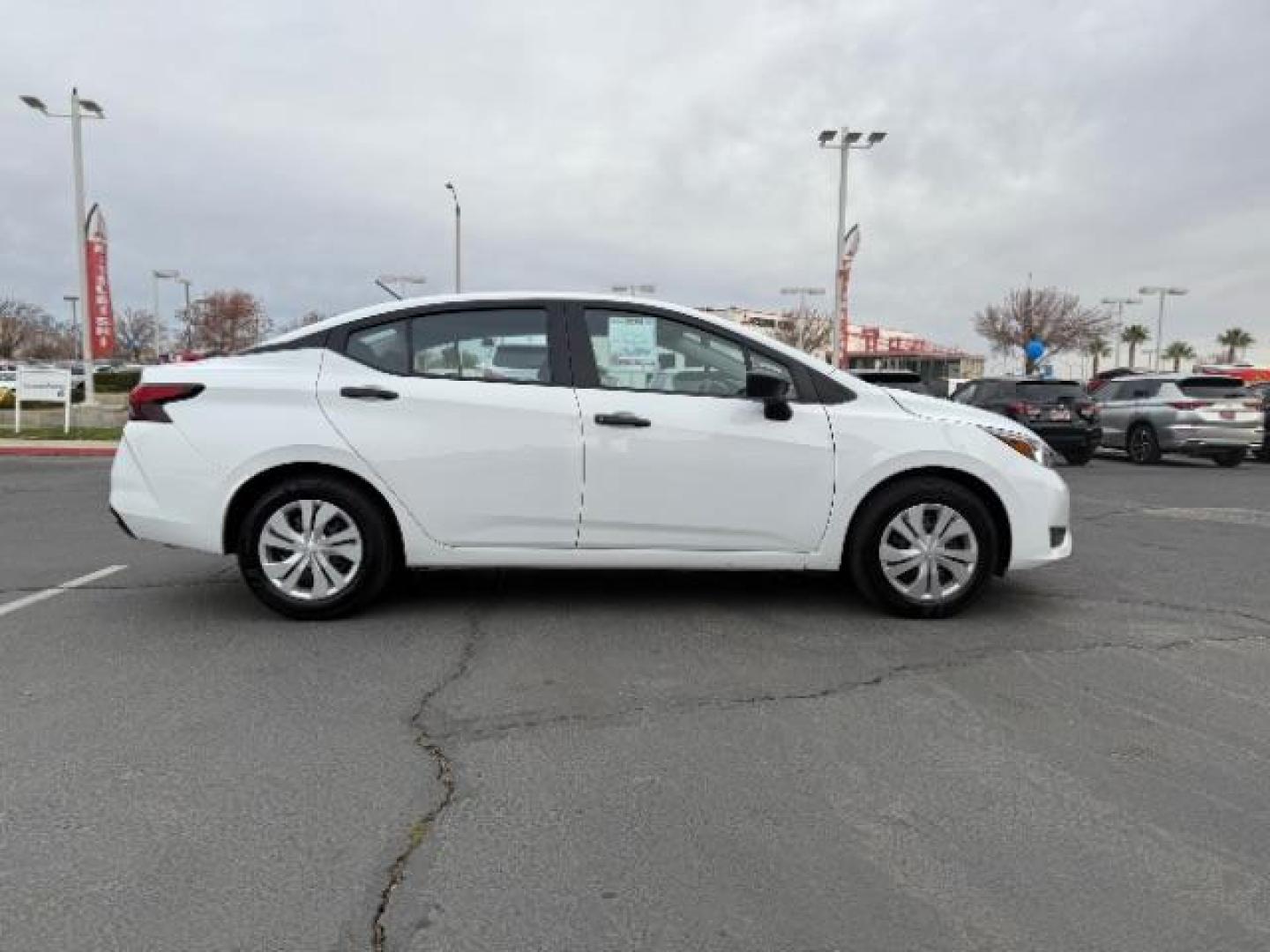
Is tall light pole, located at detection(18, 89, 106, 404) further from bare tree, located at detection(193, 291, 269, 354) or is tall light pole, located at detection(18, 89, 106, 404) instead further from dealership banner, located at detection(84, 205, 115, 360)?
bare tree, located at detection(193, 291, 269, 354)

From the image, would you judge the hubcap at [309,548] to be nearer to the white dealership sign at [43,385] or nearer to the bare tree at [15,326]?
the white dealership sign at [43,385]

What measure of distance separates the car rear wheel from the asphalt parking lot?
12.6 metres

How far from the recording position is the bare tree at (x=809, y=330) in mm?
74750

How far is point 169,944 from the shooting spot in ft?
7.40

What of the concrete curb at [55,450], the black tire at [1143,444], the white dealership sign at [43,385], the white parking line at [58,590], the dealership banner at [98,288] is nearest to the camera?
the white parking line at [58,590]

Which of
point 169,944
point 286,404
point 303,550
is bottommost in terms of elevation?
point 169,944

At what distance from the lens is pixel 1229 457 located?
16859 millimetres

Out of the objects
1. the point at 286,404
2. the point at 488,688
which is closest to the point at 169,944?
the point at 488,688

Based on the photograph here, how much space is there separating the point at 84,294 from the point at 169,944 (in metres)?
23.0

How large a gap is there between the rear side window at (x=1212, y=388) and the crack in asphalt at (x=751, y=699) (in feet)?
45.1

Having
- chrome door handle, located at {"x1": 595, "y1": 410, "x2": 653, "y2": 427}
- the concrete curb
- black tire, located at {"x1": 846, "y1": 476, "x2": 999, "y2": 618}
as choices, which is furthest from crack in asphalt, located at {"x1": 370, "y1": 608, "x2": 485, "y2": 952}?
the concrete curb

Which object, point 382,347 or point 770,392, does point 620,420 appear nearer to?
point 770,392

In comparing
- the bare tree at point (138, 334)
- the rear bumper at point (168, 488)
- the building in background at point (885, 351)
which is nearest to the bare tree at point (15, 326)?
the bare tree at point (138, 334)

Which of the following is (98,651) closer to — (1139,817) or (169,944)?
(169,944)
